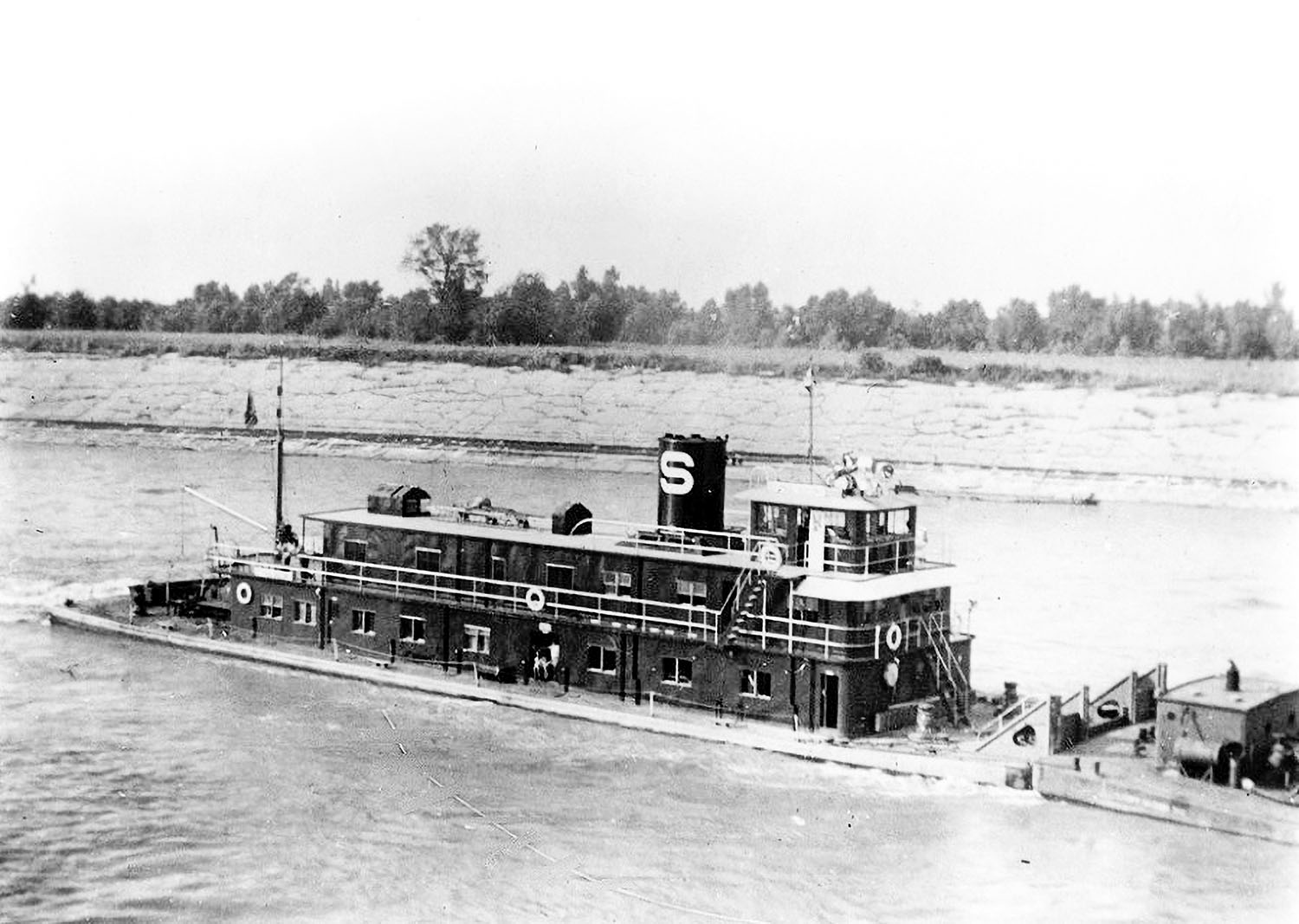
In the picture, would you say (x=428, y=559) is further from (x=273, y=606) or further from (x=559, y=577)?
(x=273, y=606)

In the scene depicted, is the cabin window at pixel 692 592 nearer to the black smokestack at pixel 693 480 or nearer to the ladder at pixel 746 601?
the ladder at pixel 746 601

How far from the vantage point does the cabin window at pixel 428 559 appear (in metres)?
33.2

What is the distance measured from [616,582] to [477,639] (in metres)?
3.66

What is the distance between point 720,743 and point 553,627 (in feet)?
16.4

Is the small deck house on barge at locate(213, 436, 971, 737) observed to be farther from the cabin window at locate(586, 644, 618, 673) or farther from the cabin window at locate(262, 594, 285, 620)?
the cabin window at locate(262, 594, 285, 620)

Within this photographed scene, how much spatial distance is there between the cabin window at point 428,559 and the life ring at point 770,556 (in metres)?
7.93

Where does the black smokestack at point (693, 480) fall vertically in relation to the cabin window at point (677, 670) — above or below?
above

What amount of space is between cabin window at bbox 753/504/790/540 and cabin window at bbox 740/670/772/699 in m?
2.56

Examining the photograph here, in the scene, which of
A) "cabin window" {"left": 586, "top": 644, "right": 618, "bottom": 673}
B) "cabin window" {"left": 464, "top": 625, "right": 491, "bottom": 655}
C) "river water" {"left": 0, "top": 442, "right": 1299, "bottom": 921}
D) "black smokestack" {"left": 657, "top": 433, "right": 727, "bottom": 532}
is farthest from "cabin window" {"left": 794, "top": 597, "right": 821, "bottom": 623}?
"cabin window" {"left": 464, "top": 625, "right": 491, "bottom": 655}

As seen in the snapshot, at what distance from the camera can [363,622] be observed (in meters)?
34.2

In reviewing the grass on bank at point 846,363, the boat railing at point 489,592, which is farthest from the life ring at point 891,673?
the grass on bank at point 846,363

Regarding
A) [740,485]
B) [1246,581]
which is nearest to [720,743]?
[1246,581]

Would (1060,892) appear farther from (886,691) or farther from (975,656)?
(975,656)

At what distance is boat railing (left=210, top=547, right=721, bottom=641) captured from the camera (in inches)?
1163
